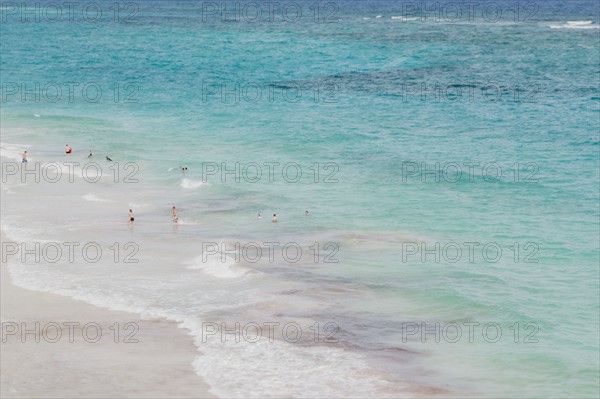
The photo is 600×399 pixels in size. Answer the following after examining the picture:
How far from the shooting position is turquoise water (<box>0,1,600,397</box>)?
92.5 feet

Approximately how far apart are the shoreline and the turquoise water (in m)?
1.12

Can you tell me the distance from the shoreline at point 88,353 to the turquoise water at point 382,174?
112 centimetres

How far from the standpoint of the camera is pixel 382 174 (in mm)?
46906

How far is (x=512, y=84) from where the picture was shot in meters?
73.2

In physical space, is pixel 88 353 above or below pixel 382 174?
below

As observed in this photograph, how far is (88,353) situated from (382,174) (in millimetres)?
24107

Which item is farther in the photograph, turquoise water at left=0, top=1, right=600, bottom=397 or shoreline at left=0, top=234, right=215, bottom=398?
turquoise water at left=0, top=1, right=600, bottom=397

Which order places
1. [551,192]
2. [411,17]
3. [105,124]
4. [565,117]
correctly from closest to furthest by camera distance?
[551,192], [565,117], [105,124], [411,17]

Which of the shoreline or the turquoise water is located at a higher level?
the turquoise water

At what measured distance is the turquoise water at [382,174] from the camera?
2819 cm

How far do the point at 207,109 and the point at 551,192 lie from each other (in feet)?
105

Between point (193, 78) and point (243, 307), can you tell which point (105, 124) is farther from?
point (243, 307)

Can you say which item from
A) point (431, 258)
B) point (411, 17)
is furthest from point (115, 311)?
point (411, 17)

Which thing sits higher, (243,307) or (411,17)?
(411,17)
